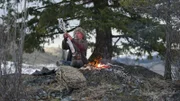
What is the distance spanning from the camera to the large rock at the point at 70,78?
711 centimetres

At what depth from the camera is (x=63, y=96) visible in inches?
275

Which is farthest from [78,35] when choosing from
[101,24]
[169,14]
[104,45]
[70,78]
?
[104,45]

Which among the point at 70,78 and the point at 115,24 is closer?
the point at 70,78

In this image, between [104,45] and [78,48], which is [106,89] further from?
[104,45]

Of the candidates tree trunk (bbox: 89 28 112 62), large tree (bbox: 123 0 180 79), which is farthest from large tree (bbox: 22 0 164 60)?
large tree (bbox: 123 0 180 79)

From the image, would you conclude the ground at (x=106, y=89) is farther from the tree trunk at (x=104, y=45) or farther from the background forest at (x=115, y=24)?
the tree trunk at (x=104, y=45)

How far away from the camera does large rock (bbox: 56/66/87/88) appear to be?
7109mm

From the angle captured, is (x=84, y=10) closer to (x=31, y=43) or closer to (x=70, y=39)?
(x=70, y=39)

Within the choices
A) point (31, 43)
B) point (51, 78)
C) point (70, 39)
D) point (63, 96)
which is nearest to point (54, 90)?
point (63, 96)

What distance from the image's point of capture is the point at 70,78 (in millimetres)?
7094

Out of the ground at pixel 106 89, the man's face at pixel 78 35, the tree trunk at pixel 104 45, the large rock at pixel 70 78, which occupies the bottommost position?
the ground at pixel 106 89

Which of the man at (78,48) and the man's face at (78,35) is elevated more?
the man's face at (78,35)

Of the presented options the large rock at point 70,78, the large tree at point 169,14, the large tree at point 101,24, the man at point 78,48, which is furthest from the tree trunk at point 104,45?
the large rock at point 70,78

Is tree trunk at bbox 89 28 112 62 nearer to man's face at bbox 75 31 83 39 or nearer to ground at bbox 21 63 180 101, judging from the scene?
man's face at bbox 75 31 83 39
